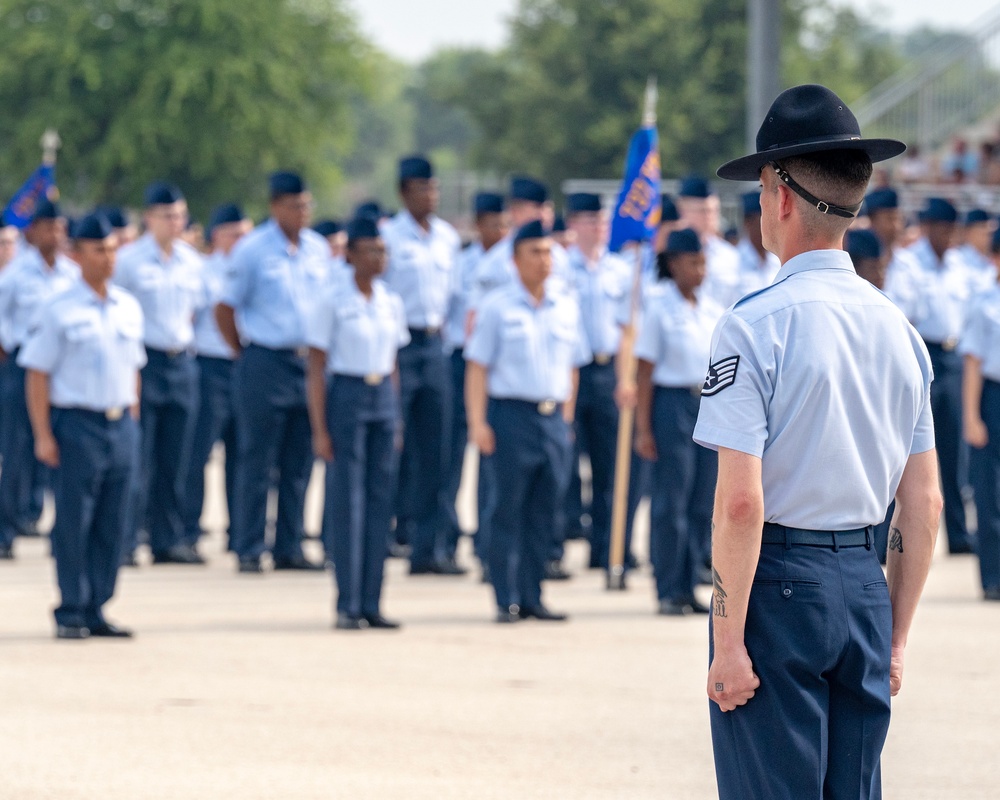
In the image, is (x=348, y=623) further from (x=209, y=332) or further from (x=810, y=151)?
(x=810, y=151)

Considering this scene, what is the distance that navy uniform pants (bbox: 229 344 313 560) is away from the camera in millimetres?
12266

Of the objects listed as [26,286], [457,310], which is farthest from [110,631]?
[26,286]

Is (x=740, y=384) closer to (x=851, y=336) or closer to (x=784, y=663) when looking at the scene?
(x=851, y=336)

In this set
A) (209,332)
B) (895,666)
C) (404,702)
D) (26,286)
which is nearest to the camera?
(895,666)

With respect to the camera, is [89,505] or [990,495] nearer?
[89,505]

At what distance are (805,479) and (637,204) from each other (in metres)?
8.21

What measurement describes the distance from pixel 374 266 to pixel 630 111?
36.7 metres

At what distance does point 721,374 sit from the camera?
3957 mm

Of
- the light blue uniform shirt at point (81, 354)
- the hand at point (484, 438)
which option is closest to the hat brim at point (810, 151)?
the light blue uniform shirt at point (81, 354)

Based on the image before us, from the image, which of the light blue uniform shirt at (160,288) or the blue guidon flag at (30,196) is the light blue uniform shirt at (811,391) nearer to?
the light blue uniform shirt at (160,288)

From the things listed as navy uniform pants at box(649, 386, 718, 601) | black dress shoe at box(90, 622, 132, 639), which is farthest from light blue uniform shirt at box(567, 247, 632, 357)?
black dress shoe at box(90, 622, 132, 639)

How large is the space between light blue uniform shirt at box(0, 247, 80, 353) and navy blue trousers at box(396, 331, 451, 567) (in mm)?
2760

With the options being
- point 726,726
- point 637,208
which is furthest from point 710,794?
point 637,208

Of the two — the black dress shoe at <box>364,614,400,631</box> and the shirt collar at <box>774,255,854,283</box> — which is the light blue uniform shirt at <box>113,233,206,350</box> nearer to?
the black dress shoe at <box>364,614,400,631</box>
